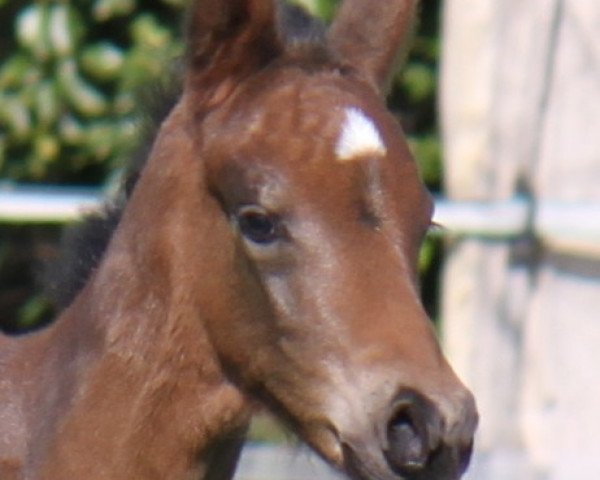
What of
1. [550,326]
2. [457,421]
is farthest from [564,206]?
[457,421]

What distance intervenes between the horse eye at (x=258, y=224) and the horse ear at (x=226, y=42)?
286 mm

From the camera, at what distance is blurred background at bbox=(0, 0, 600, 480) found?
6836 millimetres

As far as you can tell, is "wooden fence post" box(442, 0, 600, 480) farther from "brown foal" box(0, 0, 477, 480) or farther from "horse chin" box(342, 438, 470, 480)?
"horse chin" box(342, 438, 470, 480)

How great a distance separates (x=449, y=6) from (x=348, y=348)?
372cm

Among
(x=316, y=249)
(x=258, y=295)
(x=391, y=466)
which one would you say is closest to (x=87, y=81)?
(x=258, y=295)

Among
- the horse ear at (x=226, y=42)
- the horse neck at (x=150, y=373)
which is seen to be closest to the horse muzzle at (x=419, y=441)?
the horse neck at (x=150, y=373)

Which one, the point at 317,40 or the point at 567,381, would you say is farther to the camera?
the point at 567,381

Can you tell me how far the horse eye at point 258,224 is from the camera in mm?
3900

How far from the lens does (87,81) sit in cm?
800

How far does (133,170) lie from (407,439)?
35.8 inches

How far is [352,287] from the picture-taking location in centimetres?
383

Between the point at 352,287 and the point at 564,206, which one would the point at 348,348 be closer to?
the point at 352,287

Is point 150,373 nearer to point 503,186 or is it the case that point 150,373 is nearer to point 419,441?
point 419,441

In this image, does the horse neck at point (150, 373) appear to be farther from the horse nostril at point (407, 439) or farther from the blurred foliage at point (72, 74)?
the blurred foliage at point (72, 74)
